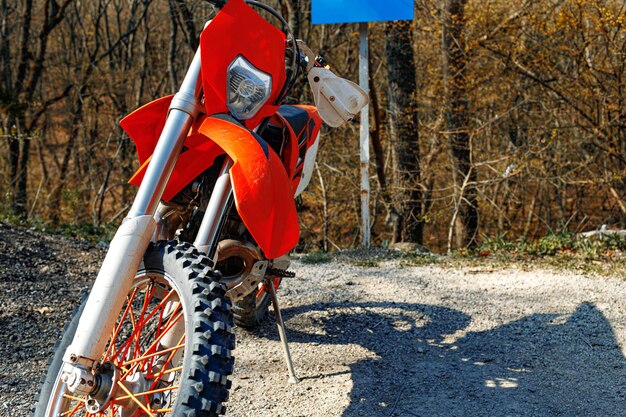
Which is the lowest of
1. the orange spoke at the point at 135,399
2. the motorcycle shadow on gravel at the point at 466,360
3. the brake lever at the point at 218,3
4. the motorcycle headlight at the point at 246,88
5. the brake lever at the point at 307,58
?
the motorcycle shadow on gravel at the point at 466,360

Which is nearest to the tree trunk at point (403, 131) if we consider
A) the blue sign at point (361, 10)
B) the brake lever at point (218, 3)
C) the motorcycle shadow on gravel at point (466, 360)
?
the blue sign at point (361, 10)

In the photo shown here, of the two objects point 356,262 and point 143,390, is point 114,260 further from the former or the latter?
point 356,262

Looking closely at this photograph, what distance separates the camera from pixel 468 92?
31.1 ft

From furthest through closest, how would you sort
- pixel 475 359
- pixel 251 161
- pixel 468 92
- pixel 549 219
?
pixel 549 219, pixel 468 92, pixel 475 359, pixel 251 161

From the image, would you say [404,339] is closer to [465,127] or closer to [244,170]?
[244,170]

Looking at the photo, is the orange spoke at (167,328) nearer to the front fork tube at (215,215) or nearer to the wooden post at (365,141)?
the front fork tube at (215,215)

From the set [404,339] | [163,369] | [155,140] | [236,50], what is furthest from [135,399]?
[404,339]

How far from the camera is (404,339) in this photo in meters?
4.05

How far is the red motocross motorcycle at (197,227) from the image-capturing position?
2.23m

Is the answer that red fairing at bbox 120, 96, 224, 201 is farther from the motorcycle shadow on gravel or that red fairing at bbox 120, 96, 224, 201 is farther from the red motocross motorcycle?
the motorcycle shadow on gravel

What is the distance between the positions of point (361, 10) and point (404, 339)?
3.50 metres

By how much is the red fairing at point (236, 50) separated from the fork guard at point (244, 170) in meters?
0.11

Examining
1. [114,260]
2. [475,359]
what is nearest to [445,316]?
[475,359]

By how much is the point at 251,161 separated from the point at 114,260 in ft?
1.83
